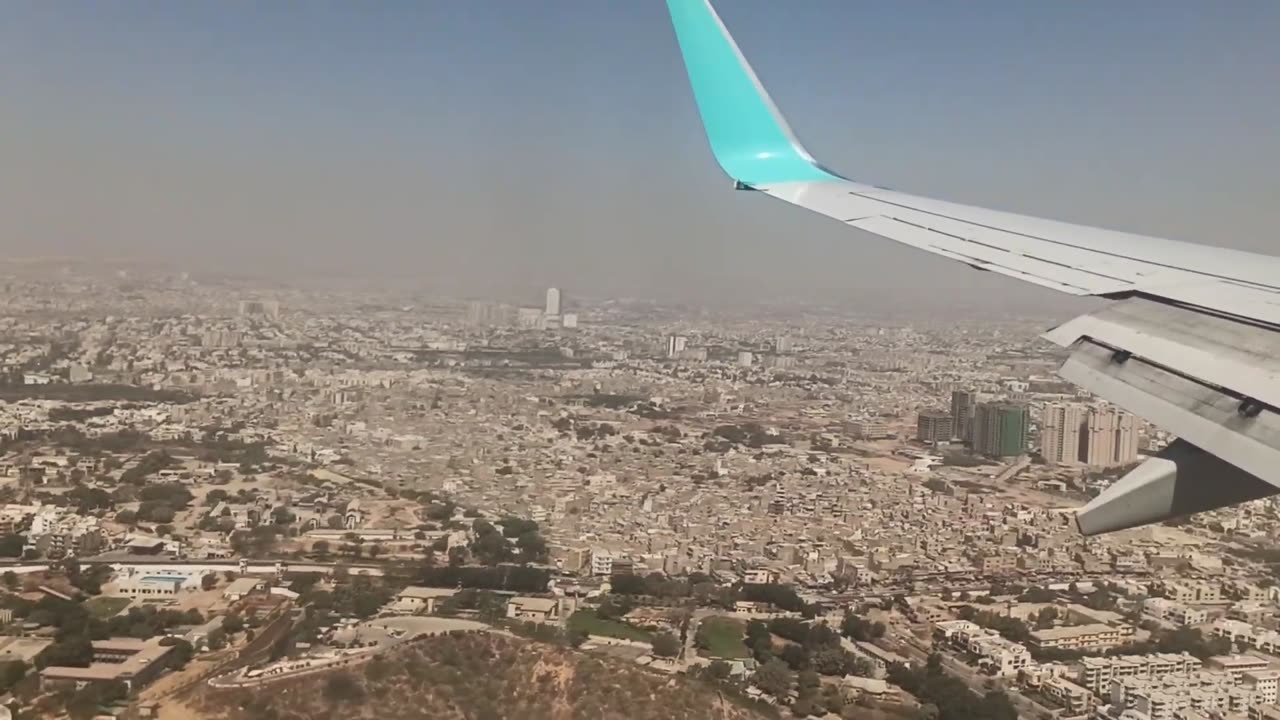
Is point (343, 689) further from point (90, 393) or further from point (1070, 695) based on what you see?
point (90, 393)

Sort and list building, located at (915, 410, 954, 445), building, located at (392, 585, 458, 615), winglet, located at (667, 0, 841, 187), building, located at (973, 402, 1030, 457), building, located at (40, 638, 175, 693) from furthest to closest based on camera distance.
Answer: building, located at (915, 410, 954, 445)
building, located at (973, 402, 1030, 457)
building, located at (392, 585, 458, 615)
building, located at (40, 638, 175, 693)
winglet, located at (667, 0, 841, 187)

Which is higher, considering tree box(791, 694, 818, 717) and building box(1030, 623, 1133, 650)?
building box(1030, 623, 1133, 650)

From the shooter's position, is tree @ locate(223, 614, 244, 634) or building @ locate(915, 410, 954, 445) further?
building @ locate(915, 410, 954, 445)

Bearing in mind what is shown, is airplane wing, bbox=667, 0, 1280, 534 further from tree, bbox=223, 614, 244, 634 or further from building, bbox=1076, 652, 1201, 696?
tree, bbox=223, 614, 244, 634

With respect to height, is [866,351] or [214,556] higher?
[866,351]

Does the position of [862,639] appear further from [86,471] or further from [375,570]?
[86,471]

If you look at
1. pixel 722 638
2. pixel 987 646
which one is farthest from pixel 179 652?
pixel 987 646

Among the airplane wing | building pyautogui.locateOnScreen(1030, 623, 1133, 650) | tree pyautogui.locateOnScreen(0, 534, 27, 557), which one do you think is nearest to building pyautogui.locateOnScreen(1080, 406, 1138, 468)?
building pyautogui.locateOnScreen(1030, 623, 1133, 650)

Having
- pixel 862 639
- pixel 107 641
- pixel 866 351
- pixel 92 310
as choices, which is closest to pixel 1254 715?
pixel 862 639
